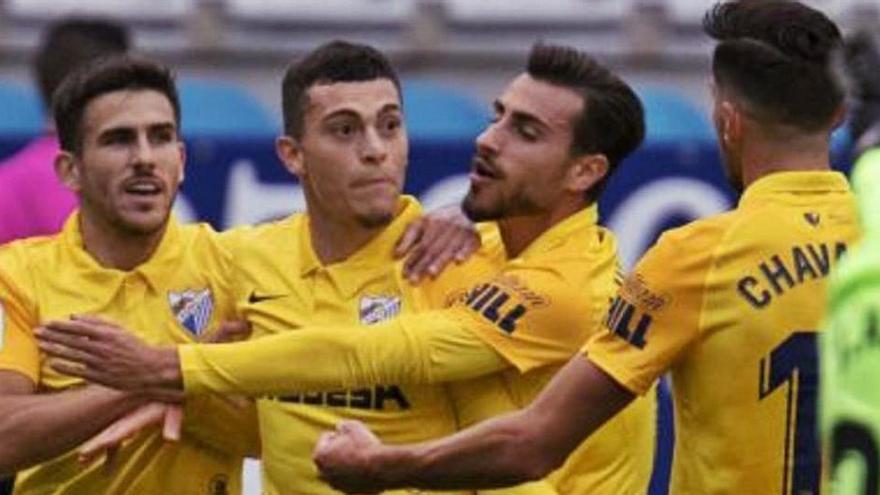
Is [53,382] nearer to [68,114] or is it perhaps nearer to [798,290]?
[68,114]

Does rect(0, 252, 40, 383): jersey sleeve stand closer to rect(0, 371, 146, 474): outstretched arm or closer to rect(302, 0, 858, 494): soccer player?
rect(0, 371, 146, 474): outstretched arm

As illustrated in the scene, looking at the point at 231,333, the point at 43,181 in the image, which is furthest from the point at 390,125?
the point at 43,181

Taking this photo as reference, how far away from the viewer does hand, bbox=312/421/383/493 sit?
6.13 metres

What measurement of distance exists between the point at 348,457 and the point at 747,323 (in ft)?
2.71

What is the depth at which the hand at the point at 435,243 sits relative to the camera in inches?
274

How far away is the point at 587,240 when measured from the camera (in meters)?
6.96

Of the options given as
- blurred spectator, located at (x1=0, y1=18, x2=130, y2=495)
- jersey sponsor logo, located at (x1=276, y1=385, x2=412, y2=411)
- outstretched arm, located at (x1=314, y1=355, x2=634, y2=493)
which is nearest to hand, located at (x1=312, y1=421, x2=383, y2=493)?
outstretched arm, located at (x1=314, y1=355, x2=634, y2=493)

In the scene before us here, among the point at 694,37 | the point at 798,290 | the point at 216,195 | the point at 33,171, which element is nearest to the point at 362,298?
the point at 798,290

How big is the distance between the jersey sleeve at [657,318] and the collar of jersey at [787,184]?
6.8 inches

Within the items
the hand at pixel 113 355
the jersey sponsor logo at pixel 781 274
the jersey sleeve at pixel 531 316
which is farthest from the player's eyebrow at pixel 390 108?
the jersey sponsor logo at pixel 781 274

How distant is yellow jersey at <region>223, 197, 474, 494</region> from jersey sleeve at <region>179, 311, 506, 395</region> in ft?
0.51

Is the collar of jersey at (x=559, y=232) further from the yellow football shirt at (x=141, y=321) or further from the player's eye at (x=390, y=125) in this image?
the yellow football shirt at (x=141, y=321)

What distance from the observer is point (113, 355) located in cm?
670

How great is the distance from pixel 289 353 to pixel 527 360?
0.53m
